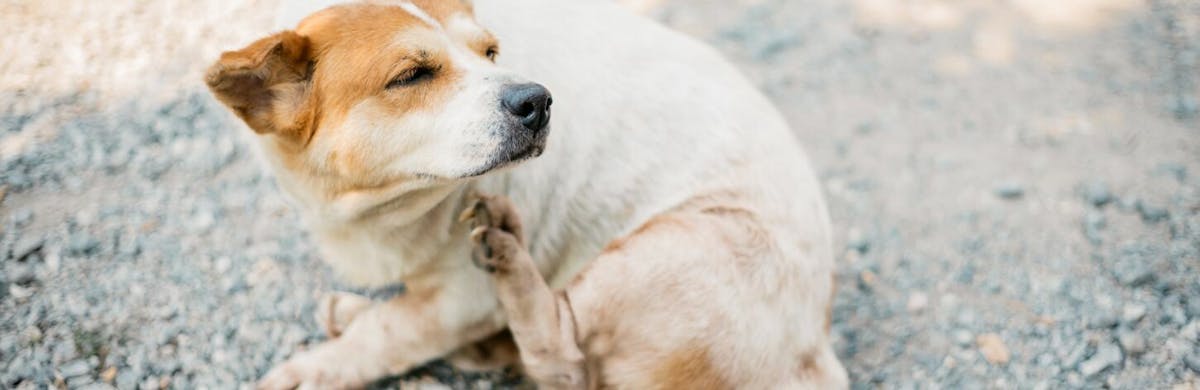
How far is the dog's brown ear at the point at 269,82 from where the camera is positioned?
271 centimetres

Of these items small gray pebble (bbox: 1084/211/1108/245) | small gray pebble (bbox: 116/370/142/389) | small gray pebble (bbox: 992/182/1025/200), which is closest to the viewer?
small gray pebble (bbox: 116/370/142/389)

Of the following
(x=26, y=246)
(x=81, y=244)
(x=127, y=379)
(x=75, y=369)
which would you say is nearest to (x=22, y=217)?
(x=26, y=246)

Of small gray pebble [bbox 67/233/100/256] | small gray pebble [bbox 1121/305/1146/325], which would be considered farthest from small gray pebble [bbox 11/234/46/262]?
small gray pebble [bbox 1121/305/1146/325]

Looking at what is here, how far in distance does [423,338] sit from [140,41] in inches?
108

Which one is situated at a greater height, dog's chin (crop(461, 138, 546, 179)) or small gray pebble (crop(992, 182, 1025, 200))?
dog's chin (crop(461, 138, 546, 179))

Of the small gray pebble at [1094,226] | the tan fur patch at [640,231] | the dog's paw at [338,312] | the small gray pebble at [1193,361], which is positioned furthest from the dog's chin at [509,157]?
the small gray pebble at [1094,226]

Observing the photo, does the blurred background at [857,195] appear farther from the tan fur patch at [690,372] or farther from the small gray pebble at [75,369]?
the tan fur patch at [690,372]

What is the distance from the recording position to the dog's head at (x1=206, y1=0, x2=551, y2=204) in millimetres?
2855

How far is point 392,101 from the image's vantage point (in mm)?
2891

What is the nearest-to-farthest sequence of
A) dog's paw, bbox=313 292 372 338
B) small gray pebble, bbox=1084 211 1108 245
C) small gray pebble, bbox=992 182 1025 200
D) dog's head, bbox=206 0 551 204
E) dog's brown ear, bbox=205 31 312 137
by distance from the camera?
dog's brown ear, bbox=205 31 312 137 < dog's head, bbox=206 0 551 204 < dog's paw, bbox=313 292 372 338 < small gray pebble, bbox=1084 211 1108 245 < small gray pebble, bbox=992 182 1025 200

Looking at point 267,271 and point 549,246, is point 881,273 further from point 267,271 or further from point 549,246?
point 267,271

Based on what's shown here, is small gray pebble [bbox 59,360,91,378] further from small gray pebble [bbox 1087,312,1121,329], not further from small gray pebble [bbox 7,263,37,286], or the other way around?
small gray pebble [bbox 1087,312,1121,329]

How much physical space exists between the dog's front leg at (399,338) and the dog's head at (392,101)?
747 mm

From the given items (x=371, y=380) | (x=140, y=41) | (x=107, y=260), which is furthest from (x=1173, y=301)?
(x=140, y=41)
